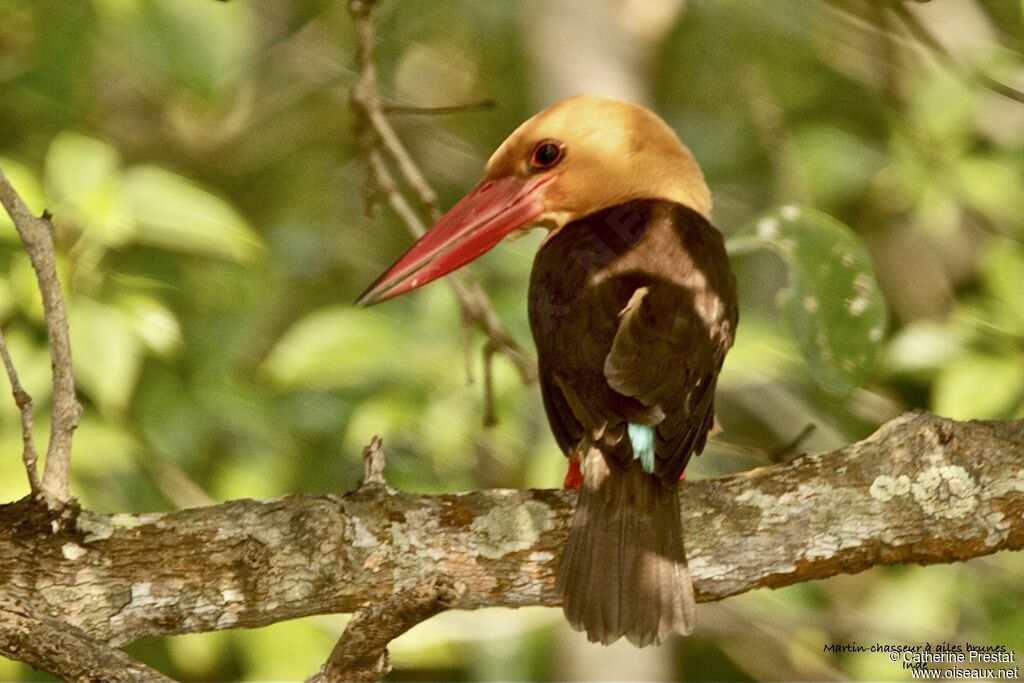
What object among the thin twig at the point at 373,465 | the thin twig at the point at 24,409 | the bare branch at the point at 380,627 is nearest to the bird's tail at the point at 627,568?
the thin twig at the point at 373,465

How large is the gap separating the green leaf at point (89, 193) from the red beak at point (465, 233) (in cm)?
54

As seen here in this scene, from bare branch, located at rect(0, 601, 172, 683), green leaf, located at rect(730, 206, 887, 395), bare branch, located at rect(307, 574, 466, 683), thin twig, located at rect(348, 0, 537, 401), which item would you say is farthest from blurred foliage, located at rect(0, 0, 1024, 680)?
bare branch, located at rect(307, 574, 466, 683)

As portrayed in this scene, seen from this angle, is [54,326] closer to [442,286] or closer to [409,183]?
[409,183]

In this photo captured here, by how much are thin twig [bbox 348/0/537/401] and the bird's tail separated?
19.4 inches

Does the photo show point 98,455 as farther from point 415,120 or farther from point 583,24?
point 415,120

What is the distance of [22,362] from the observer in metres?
2.86

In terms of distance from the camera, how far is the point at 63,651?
1887 millimetres

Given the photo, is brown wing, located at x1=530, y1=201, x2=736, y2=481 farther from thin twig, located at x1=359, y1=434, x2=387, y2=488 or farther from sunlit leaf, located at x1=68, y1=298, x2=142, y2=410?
sunlit leaf, located at x1=68, y1=298, x2=142, y2=410

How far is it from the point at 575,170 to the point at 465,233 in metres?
0.29

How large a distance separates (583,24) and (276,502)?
206 centimetres

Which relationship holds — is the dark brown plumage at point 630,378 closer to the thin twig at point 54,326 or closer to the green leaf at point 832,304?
the green leaf at point 832,304

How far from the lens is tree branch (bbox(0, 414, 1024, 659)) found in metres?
2.11

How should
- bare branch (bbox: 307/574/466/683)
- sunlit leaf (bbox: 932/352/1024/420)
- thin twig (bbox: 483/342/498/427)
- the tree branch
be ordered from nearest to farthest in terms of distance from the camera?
bare branch (bbox: 307/574/466/683)
the tree branch
thin twig (bbox: 483/342/498/427)
sunlit leaf (bbox: 932/352/1024/420)

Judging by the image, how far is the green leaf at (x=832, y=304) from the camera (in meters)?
2.63
